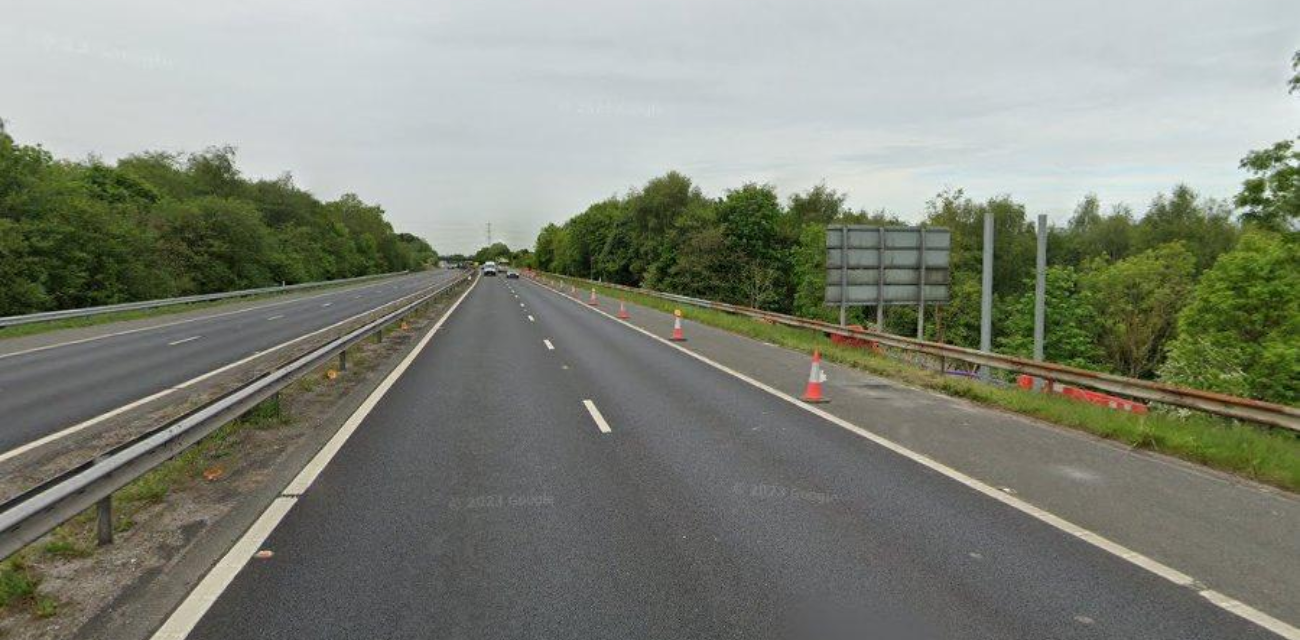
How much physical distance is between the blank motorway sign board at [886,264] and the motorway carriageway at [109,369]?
1484 cm

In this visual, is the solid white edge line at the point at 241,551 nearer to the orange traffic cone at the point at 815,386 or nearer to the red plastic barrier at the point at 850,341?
the orange traffic cone at the point at 815,386

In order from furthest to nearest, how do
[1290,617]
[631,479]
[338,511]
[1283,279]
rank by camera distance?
[1283,279]
[631,479]
[338,511]
[1290,617]

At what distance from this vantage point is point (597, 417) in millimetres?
9703

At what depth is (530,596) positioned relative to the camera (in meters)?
4.24

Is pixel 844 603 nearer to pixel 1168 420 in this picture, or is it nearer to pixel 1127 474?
pixel 1127 474

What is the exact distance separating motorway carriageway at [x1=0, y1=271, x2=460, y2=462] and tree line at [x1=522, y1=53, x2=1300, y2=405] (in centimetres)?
3000

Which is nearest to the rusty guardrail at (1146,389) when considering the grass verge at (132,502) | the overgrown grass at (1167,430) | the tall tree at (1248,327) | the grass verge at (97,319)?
the overgrown grass at (1167,430)

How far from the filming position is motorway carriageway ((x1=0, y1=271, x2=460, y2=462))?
31.1 feet

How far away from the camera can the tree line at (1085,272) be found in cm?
3028

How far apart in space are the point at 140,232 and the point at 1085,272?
220 feet

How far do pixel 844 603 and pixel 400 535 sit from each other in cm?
310

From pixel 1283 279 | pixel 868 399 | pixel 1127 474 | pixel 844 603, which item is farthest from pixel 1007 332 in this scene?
pixel 844 603

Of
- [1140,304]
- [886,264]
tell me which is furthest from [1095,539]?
[1140,304]

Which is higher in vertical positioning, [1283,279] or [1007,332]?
[1283,279]
